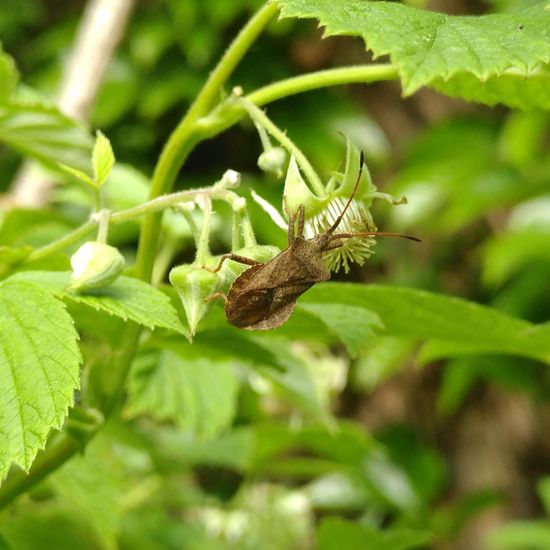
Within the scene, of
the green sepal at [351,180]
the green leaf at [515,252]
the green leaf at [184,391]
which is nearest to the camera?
the green sepal at [351,180]

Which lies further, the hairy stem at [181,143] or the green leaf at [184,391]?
the green leaf at [184,391]

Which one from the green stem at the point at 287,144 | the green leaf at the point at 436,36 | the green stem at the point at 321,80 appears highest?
the green leaf at the point at 436,36

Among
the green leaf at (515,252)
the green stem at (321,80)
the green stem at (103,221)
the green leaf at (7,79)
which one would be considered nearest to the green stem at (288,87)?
the green stem at (321,80)

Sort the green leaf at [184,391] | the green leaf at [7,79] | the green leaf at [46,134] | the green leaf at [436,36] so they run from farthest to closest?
the green leaf at [184,391]
the green leaf at [46,134]
the green leaf at [7,79]
the green leaf at [436,36]

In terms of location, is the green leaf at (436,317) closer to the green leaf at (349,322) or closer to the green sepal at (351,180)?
the green leaf at (349,322)

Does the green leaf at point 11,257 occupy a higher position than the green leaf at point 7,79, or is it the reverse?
the green leaf at point 7,79
